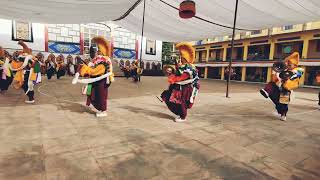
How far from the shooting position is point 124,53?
64.3ft

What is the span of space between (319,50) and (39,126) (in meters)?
19.7

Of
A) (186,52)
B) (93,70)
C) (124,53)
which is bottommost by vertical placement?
(93,70)

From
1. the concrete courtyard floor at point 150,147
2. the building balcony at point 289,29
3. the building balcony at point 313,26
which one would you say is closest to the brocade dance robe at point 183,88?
the concrete courtyard floor at point 150,147

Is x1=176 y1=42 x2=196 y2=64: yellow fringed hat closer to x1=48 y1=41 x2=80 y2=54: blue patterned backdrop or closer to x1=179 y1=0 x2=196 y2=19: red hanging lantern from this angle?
x1=179 y1=0 x2=196 y2=19: red hanging lantern

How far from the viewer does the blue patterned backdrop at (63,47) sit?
16.3 m

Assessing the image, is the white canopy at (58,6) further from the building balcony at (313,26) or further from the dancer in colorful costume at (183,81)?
the building balcony at (313,26)

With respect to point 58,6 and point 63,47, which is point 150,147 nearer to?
point 58,6

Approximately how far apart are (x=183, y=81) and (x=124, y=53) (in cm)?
1673

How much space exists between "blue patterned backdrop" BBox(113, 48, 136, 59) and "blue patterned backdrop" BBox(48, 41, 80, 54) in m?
3.29

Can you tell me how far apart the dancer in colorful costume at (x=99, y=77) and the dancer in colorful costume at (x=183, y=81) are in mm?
1177

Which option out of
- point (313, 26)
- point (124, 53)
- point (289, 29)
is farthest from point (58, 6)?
point (289, 29)

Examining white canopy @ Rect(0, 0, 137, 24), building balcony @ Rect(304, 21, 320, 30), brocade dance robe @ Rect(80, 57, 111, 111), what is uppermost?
building balcony @ Rect(304, 21, 320, 30)

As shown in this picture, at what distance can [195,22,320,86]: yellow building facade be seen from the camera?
53.3 feet

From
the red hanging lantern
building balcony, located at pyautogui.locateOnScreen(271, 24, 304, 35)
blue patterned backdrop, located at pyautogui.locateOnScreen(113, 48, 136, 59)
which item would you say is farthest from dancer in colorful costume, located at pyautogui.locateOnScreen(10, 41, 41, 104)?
building balcony, located at pyautogui.locateOnScreen(271, 24, 304, 35)
